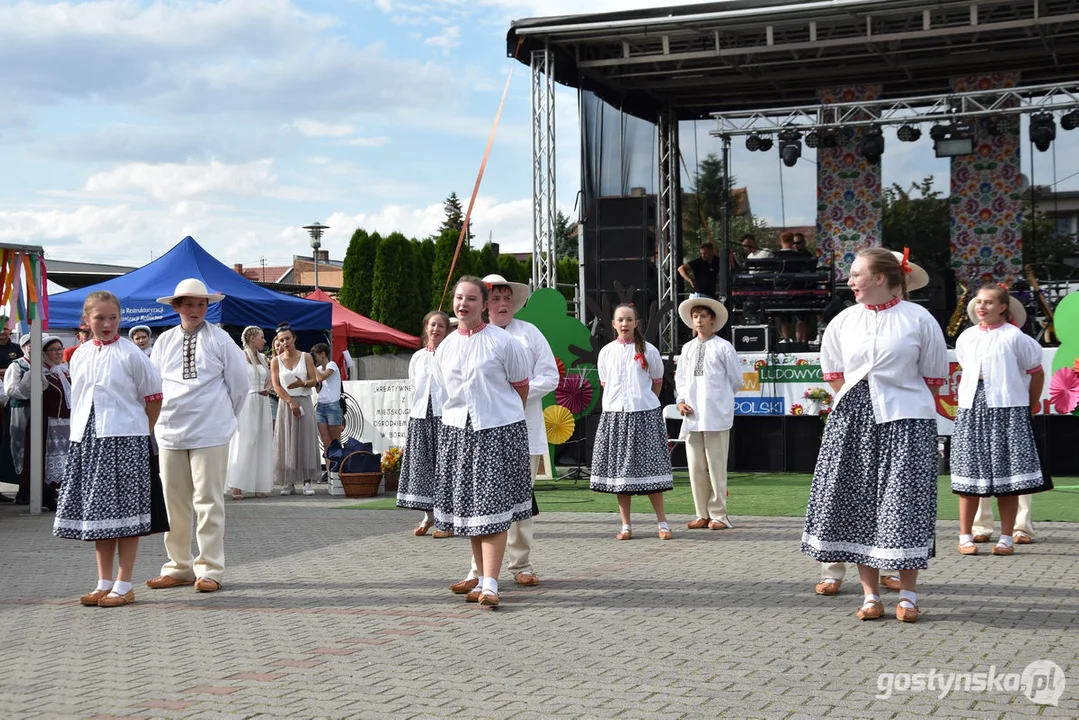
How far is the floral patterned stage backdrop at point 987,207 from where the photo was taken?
19.8 metres

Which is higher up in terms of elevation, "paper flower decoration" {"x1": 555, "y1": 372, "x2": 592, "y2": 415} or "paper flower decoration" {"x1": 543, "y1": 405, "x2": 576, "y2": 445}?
"paper flower decoration" {"x1": 555, "y1": 372, "x2": 592, "y2": 415}

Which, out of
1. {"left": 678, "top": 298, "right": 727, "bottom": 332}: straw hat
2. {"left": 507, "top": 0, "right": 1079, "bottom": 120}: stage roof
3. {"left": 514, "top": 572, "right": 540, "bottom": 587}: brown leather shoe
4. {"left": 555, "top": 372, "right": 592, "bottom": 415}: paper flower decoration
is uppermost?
{"left": 507, "top": 0, "right": 1079, "bottom": 120}: stage roof

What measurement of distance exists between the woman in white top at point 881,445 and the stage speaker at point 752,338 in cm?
1006

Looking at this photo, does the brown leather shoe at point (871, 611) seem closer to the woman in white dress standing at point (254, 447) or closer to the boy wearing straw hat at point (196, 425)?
the boy wearing straw hat at point (196, 425)

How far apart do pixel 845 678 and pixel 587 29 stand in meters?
13.3

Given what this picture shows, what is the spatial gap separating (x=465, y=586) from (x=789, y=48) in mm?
12464

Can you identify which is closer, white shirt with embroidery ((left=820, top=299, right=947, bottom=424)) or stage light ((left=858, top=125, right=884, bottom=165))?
white shirt with embroidery ((left=820, top=299, right=947, bottom=424))

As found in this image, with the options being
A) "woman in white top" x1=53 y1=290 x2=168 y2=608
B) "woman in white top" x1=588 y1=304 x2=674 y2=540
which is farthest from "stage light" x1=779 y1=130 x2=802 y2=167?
"woman in white top" x1=53 y1=290 x2=168 y2=608

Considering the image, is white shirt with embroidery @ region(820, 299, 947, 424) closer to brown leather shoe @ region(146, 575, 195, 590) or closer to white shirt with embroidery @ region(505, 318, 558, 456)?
white shirt with embroidery @ region(505, 318, 558, 456)

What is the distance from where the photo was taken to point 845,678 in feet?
15.0

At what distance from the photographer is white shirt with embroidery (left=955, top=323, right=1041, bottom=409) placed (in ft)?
26.0

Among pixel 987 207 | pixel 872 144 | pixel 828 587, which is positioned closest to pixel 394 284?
pixel 872 144

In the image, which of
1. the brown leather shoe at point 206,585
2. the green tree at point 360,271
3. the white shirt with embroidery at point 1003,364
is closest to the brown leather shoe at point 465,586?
the brown leather shoe at point 206,585

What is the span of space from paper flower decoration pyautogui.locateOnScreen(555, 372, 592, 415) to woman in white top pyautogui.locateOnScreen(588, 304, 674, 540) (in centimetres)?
418
